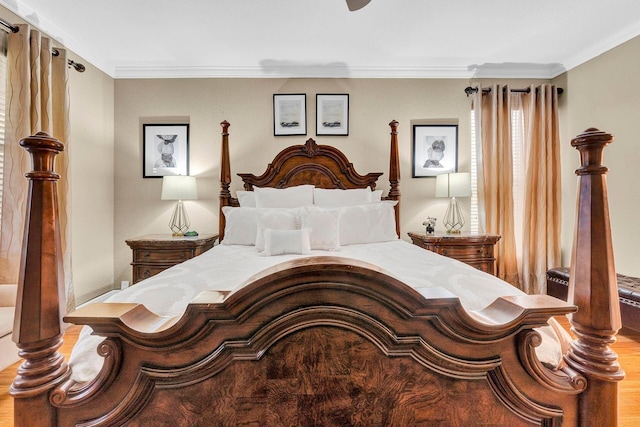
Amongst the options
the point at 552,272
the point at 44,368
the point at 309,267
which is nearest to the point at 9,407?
the point at 44,368

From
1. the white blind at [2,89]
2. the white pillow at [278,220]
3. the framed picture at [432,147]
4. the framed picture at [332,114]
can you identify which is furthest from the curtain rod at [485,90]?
the white blind at [2,89]

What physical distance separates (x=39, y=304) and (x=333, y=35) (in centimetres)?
286

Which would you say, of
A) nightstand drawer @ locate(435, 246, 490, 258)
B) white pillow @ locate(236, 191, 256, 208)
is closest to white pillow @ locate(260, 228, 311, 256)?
white pillow @ locate(236, 191, 256, 208)

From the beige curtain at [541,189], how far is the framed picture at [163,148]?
385 cm

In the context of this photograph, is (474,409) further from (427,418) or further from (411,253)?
(411,253)

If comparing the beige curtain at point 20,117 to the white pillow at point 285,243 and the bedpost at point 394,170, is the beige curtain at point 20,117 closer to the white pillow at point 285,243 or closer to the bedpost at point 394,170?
the white pillow at point 285,243

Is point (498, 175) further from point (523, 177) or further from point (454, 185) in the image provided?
point (454, 185)

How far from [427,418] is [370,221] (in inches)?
70.6

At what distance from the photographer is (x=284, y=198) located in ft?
9.23

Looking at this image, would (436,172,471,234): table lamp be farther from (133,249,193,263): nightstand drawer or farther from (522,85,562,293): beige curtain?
(133,249,193,263): nightstand drawer

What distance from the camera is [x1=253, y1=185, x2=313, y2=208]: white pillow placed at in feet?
9.15

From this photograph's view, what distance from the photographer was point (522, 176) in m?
3.41

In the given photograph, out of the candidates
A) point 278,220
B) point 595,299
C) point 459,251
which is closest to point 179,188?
point 278,220

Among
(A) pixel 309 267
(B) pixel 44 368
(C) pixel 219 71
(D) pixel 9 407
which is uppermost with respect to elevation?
(C) pixel 219 71
